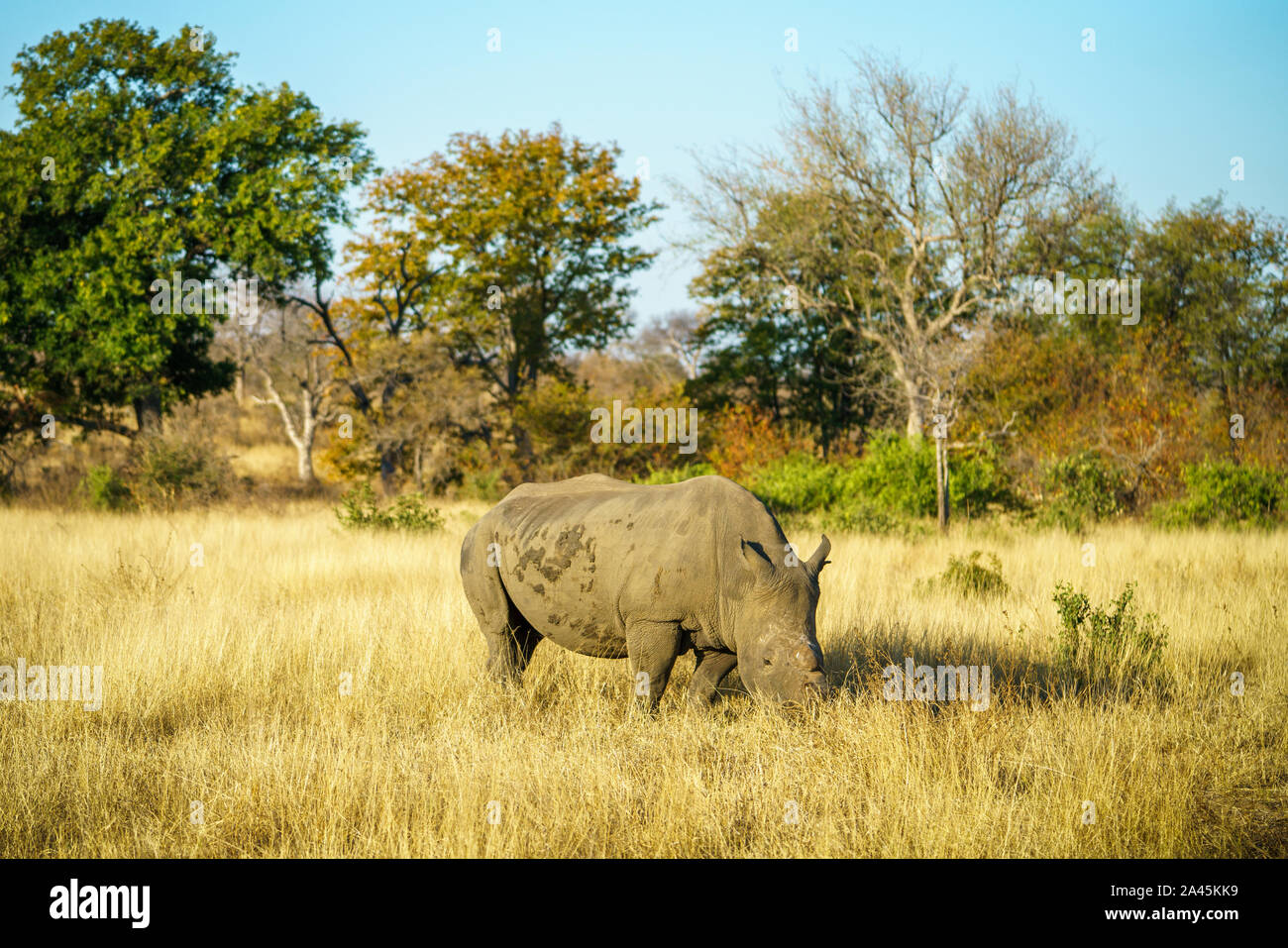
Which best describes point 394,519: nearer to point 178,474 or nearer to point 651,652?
point 178,474

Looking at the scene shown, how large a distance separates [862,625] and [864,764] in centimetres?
308

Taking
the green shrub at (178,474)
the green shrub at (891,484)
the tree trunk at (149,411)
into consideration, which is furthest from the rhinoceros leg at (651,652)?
the tree trunk at (149,411)

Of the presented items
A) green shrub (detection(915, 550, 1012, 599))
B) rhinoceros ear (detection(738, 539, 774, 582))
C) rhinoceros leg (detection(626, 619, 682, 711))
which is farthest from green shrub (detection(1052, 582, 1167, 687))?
rhinoceros leg (detection(626, 619, 682, 711))

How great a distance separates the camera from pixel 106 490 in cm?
1847

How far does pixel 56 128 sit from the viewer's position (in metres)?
22.1

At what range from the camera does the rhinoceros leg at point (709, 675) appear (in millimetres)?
5648

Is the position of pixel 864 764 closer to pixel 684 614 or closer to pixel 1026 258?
pixel 684 614

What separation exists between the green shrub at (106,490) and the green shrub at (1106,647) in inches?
672

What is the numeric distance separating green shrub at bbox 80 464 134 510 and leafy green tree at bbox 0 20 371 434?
10.4 ft

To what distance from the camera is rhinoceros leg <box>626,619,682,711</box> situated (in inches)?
213

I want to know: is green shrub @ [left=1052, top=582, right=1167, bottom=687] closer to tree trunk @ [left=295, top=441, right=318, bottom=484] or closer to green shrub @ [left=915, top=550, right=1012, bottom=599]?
green shrub @ [left=915, top=550, right=1012, bottom=599]

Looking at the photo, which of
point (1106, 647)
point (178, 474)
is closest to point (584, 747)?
point (1106, 647)

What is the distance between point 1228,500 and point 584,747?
1328cm
